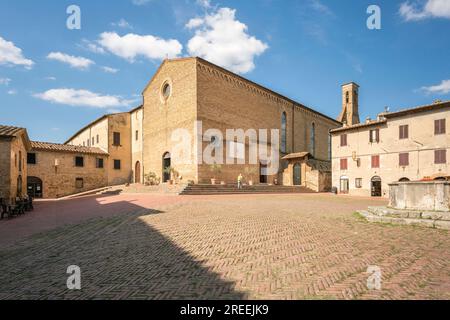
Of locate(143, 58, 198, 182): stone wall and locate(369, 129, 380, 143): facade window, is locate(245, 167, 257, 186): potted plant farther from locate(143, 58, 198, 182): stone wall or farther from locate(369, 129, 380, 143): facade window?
locate(369, 129, 380, 143): facade window

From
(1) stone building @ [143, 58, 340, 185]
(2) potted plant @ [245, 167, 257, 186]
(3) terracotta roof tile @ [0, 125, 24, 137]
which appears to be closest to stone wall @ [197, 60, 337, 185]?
(1) stone building @ [143, 58, 340, 185]

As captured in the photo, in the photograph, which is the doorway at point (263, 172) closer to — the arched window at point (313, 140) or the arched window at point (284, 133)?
the arched window at point (284, 133)

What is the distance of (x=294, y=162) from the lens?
3119 centimetres

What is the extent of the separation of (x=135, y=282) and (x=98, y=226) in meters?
5.49

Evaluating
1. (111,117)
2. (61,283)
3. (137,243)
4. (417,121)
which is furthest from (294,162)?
(61,283)

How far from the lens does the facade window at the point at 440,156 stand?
19.7m

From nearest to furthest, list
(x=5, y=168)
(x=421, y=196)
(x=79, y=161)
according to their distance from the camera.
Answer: (x=421, y=196)
(x=5, y=168)
(x=79, y=161)

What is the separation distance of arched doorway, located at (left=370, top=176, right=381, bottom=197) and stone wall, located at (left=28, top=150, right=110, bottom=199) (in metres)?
30.5

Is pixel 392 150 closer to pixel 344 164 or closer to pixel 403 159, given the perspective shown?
pixel 403 159

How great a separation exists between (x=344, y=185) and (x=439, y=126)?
9.58 meters

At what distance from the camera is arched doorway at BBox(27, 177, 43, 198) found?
25.5 meters

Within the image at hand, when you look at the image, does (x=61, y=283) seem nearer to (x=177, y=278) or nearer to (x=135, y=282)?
(x=135, y=282)

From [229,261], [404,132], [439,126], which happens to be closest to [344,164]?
[404,132]

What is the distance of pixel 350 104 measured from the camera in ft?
159
